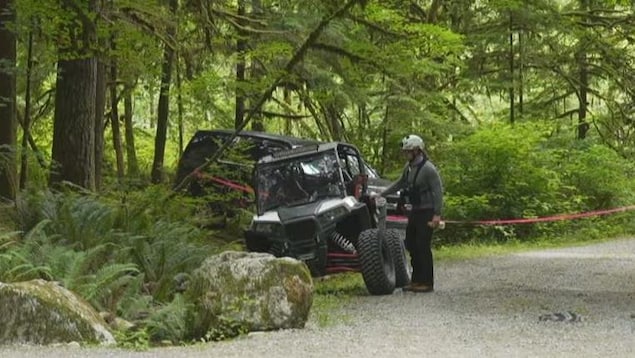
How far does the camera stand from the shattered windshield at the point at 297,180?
1076 centimetres

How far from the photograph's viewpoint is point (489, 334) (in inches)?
285

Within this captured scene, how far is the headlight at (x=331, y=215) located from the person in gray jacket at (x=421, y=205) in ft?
1.90

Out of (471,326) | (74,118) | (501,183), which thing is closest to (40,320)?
(471,326)

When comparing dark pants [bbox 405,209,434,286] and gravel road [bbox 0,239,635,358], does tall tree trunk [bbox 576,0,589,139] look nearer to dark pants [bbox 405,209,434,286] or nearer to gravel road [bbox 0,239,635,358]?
gravel road [bbox 0,239,635,358]

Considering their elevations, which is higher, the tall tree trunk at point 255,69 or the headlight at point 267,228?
the tall tree trunk at point 255,69

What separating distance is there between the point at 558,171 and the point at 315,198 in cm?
1120

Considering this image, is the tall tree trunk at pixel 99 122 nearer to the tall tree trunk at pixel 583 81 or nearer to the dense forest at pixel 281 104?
the dense forest at pixel 281 104

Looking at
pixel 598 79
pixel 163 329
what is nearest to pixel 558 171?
pixel 598 79

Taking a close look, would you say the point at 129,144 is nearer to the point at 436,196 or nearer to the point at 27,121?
the point at 27,121

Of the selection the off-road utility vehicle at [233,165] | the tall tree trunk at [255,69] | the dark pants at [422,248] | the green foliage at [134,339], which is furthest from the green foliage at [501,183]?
the green foliage at [134,339]

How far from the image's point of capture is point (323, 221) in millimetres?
10008

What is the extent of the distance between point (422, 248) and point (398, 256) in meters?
0.32

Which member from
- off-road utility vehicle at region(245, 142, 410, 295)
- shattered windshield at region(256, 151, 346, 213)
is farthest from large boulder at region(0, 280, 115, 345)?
shattered windshield at region(256, 151, 346, 213)

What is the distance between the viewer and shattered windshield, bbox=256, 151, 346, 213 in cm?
1076
